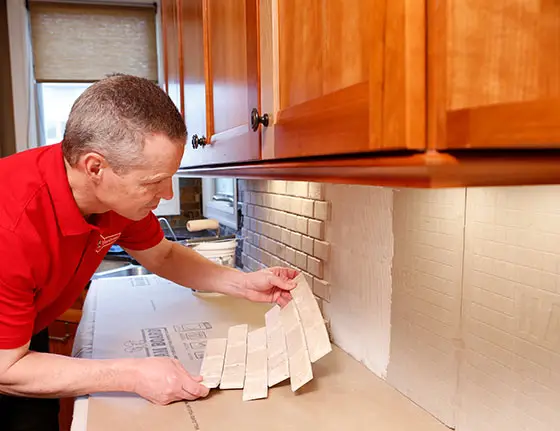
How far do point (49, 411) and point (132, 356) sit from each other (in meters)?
0.56

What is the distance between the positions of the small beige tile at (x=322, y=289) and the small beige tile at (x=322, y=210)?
0.18 meters

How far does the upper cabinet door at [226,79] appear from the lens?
100 cm

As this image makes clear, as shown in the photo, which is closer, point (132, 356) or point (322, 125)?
point (322, 125)

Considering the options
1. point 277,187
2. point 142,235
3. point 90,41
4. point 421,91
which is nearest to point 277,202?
point 277,187

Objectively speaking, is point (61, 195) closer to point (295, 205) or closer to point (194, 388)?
point (194, 388)

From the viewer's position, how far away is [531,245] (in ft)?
2.50

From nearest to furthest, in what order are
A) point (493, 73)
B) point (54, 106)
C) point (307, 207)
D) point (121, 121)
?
point (493, 73) < point (121, 121) < point (307, 207) < point (54, 106)

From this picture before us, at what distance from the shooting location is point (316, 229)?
4.78 ft

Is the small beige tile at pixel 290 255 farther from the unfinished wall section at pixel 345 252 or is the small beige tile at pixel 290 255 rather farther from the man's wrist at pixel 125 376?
the man's wrist at pixel 125 376

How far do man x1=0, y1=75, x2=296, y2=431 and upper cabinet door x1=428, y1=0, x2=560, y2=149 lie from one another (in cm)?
57

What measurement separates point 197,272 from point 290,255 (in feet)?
1.02

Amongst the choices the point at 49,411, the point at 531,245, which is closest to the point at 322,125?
the point at 531,245

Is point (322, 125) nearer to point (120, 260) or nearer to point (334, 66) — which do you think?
point (334, 66)

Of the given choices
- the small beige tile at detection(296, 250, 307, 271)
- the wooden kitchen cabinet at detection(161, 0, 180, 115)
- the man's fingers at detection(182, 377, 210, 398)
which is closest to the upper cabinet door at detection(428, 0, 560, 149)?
the man's fingers at detection(182, 377, 210, 398)
